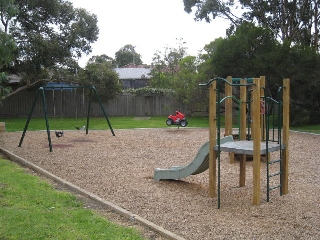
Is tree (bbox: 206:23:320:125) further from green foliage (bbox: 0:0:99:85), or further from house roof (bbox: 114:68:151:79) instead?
house roof (bbox: 114:68:151:79)

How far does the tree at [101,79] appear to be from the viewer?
2430cm

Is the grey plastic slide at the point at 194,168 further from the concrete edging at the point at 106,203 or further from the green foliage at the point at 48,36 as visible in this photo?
the green foliage at the point at 48,36

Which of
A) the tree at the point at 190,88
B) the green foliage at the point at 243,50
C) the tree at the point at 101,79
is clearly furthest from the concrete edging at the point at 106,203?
the tree at the point at 101,79

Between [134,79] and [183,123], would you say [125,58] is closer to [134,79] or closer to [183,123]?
[134,79]

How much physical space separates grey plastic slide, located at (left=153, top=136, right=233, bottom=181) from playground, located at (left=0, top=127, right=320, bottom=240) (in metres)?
0.15

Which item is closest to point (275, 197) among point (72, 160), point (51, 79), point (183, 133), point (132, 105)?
point (72, 160)

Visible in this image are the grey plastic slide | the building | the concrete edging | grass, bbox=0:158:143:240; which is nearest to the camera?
grass, bbox=0:158:143:240

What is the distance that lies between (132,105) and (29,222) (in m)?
22.9

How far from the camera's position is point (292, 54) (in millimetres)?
18156

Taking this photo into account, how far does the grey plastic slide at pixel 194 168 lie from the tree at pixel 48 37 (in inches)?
627

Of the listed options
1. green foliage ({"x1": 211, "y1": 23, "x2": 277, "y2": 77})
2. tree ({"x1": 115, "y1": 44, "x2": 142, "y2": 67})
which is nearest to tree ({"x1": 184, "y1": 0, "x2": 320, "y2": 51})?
green foliage ({"x1": 211, "y1": 23, "x2": 277, "y2": 77})

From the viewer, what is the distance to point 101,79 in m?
24.5

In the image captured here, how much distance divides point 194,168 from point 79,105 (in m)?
21.1

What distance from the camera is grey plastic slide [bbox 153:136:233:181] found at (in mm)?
6676
